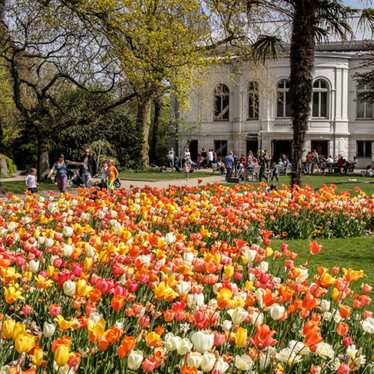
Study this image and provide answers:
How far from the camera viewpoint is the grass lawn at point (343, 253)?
9.79m

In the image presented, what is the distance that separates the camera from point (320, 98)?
48.6m

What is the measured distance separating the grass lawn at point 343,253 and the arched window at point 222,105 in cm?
3891

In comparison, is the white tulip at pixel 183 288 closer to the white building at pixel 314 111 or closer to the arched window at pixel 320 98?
the white building at pixel 314 111

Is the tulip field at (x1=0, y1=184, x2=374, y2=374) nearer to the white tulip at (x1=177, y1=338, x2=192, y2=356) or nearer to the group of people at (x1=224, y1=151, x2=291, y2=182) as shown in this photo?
the white tulip at (x1=177, y1=338, x2=192, y2=356)

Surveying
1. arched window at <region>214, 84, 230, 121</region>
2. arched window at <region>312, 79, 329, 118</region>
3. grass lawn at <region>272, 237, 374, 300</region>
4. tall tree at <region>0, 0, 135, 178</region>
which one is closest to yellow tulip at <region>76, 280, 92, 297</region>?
grass lawn at <region>272, 237, 374, 300</region>

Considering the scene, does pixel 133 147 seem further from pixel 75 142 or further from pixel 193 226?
pixel 193 226

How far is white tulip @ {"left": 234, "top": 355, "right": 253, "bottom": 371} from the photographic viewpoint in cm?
338

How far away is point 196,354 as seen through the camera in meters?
3.19

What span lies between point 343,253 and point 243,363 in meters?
7.79

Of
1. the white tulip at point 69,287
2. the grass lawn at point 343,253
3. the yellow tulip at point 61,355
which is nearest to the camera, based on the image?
the yellow tulip at point 61,355

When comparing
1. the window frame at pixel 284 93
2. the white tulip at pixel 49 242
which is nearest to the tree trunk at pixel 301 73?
the white tulip at pixel 49 242

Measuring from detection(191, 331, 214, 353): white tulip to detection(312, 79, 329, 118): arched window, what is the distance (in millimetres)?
46463

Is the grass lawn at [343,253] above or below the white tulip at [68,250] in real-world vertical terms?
below

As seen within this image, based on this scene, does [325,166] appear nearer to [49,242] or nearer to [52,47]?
[52,47]
